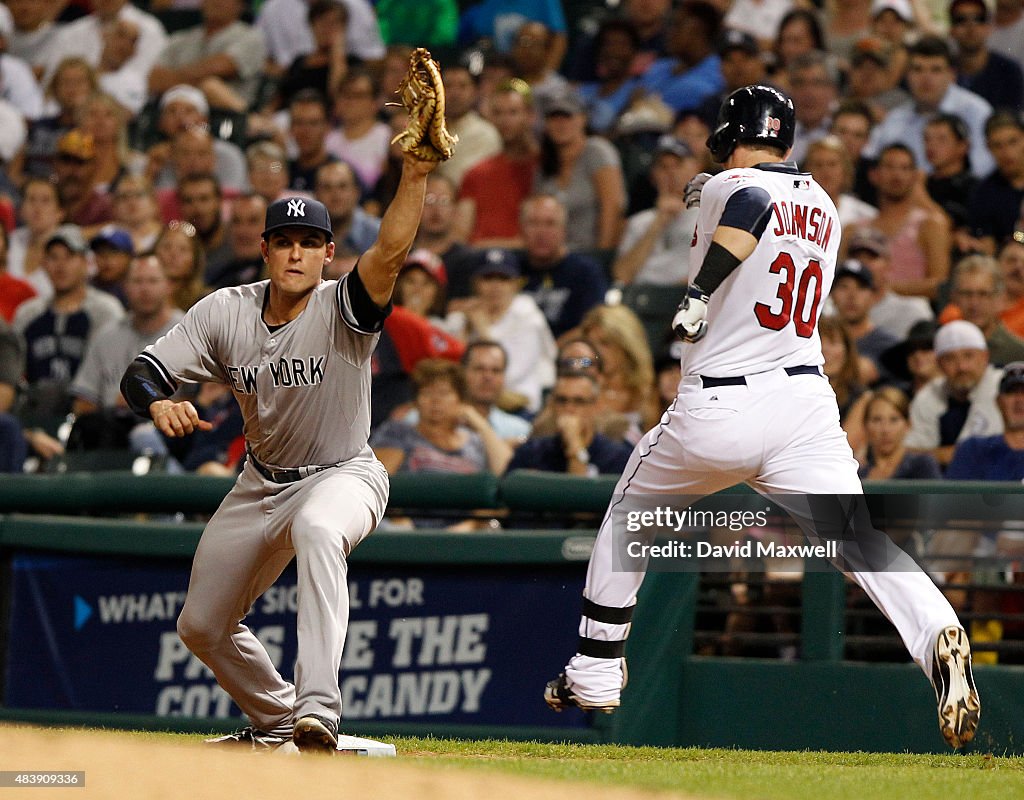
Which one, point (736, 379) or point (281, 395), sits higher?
point (736, 379)

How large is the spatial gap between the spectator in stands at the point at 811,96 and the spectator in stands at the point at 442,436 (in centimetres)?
317

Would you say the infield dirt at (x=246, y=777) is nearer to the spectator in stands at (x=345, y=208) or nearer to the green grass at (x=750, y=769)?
the green grass at (x=750, y=769)

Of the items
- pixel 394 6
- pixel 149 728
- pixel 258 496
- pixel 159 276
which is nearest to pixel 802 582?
pixel 258 496

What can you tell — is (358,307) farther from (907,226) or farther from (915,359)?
(907,226)

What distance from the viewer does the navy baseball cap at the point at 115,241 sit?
10969 millimetres

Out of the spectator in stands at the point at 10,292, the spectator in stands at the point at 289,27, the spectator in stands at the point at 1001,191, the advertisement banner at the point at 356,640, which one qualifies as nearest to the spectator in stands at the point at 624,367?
the advertisement banner at the point at 356,640

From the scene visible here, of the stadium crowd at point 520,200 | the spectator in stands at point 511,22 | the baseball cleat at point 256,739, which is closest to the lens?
the baseball cleat at point 256,739

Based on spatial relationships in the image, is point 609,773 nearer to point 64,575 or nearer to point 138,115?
point 64,575

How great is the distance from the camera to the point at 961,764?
225 inches

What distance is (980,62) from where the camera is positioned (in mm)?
10391

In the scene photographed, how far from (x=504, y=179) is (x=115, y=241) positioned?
8.81ft

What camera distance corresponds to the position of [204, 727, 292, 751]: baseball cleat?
5684mm

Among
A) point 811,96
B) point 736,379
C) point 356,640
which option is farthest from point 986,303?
point 356,640

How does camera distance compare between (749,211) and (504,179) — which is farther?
(504,179)
